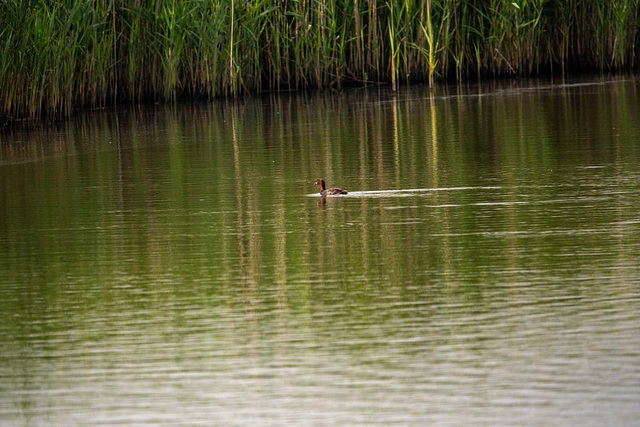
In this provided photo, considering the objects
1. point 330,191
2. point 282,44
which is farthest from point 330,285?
point 282,44

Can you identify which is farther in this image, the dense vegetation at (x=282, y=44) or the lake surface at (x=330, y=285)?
the dense vegetation at (x=282, y=44)

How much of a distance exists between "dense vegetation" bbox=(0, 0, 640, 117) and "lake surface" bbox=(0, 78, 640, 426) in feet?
15.9

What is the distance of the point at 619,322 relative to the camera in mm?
5941

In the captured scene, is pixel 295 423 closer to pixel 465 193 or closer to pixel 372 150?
pixel 465 193

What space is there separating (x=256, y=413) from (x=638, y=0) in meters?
19.3

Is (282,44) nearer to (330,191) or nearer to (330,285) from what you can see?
(330,191)

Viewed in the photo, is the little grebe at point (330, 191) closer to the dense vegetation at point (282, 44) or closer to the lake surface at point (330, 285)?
the lake surface at point (330, 285)

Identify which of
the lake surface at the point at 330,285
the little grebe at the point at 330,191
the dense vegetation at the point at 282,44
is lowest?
the lake surface at the point at 330,285

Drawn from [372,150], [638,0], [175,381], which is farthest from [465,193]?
[638,0]

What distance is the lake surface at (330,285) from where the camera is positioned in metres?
5.11

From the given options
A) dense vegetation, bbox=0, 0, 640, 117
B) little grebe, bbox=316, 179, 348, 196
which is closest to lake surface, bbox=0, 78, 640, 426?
little grebe, bbox=316, 179, 348, 196

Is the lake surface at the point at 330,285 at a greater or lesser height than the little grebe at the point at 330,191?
lesser

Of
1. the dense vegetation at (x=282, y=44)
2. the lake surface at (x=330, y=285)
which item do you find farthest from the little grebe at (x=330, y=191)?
the dense vegetation at (x=282, y=44)

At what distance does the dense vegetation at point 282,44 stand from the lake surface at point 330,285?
15.9ft
